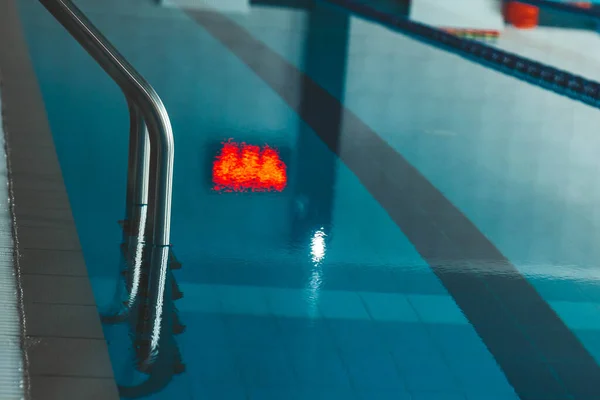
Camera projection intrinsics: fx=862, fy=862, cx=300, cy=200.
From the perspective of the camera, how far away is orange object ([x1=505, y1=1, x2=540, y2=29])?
863 centimetres

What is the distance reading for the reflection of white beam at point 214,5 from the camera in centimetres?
750

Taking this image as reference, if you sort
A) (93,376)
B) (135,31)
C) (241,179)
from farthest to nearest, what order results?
(135,31) → (241,179) → (93,376)

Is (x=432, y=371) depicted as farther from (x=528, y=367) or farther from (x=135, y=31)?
(x=135, y=31)

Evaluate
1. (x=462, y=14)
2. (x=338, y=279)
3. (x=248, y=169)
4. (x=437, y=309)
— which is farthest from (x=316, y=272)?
(x=462, y=14)

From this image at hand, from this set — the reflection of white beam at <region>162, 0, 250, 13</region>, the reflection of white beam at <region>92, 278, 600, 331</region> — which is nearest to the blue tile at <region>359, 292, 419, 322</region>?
the reflection of white beam at <region>92, 278, 600, 331</region>

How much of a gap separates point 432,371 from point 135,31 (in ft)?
14.7

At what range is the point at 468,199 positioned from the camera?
287 centimetres

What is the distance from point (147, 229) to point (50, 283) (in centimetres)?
34

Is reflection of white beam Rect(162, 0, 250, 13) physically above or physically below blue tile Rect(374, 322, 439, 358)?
above

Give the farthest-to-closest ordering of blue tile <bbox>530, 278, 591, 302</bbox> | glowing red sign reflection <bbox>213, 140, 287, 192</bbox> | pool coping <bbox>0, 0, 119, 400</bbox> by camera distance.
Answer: glowing red sign reflection <bbox>213, 140, 287, 192</bbox> < blue tile <bbox>530, 278, 591, 302</bbox> < pool coping <bbox>0, 0, 119, 400</bbox>

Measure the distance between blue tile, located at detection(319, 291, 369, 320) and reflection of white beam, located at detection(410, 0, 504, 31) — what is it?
6.54 meters

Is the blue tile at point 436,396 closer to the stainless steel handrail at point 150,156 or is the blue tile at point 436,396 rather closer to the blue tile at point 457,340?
the blue tile at point 457,340

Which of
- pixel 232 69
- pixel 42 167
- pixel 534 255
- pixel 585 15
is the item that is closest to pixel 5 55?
pixel 232 69

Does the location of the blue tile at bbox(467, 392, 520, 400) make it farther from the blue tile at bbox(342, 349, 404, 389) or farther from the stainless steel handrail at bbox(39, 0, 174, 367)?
the stainless steel handrail at bbox(39, 0, 174, 367)
